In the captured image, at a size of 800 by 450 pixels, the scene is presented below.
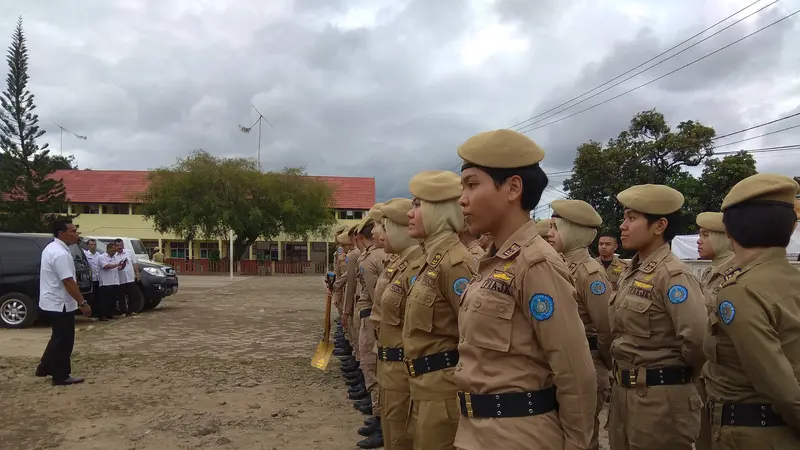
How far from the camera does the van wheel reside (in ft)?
34.9

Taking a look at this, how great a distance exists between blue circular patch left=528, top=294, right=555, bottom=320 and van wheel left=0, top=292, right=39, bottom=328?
1152 cm

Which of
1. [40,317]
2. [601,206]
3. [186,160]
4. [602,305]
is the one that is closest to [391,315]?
[602,305]

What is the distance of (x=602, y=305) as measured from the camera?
3762mm

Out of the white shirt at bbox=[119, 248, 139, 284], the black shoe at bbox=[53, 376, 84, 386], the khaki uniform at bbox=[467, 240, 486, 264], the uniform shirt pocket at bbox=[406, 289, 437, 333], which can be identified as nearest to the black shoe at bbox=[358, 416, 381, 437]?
the khaki uniform at bbox=[467, 240, 486, 264]

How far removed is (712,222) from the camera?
4.75 meters

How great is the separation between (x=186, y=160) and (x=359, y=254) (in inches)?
1278

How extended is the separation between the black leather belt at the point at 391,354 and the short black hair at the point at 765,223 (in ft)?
5.94

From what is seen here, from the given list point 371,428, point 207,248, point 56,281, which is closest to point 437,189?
point 371,428

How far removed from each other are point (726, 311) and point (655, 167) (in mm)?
23088

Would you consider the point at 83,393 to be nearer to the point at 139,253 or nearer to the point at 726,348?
the point at 726,348

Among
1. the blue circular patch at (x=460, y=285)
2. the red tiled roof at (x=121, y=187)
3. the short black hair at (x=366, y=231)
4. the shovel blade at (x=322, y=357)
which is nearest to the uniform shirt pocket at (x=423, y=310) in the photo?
the blue circular patch at (x=460, y=285)

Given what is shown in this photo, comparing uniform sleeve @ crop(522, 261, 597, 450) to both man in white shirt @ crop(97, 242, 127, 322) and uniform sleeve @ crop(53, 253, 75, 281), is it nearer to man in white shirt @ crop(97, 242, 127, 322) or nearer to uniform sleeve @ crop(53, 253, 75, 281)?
uniform sleeve @ crop(53, 253, 75, 281)

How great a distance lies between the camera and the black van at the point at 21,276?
34.6ft

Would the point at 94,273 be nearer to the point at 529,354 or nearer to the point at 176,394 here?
the point at 176,394
